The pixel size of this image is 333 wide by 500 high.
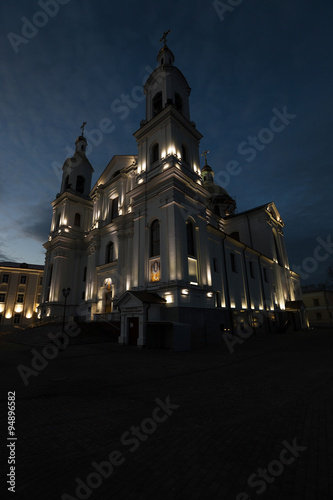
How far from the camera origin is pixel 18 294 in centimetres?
4622

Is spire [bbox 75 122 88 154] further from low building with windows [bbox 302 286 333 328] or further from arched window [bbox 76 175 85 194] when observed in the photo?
low building with windows [bbox 302 286 333 328]

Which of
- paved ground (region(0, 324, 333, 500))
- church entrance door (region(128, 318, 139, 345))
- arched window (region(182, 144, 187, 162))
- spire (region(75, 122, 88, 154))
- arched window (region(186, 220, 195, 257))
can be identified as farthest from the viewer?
spire (region(75, 122, 88, 154))

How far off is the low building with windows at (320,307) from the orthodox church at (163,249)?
43.5 ft

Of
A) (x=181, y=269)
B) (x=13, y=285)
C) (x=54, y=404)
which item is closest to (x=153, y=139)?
(x=181, y=269)

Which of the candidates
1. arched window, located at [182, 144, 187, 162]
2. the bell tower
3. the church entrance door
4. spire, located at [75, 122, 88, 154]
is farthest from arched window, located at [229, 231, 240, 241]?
spire, located at [75, 122, 88, 154]

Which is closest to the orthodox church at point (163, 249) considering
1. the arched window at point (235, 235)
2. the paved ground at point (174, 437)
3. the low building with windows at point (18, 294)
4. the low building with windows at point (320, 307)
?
the arched window at point (235, 235)

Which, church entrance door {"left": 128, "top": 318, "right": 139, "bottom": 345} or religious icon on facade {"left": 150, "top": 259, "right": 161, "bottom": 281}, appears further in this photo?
religious icon on facade {"left": 150, "top": 259, "right": 161, "bottom": 281}

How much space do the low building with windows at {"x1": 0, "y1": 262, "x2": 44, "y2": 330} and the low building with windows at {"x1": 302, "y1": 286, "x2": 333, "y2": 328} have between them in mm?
59038

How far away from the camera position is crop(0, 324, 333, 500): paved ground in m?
2.77

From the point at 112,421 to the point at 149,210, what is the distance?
19178 millimetres

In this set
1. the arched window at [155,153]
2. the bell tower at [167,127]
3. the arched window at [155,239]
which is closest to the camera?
the arched window at [155,239]

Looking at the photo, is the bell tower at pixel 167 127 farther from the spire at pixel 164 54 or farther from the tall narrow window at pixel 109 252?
the tall narrow window at pixel 109 252

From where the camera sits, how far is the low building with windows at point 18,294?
4441 cm

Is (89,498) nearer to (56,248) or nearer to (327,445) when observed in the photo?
(327,445)
